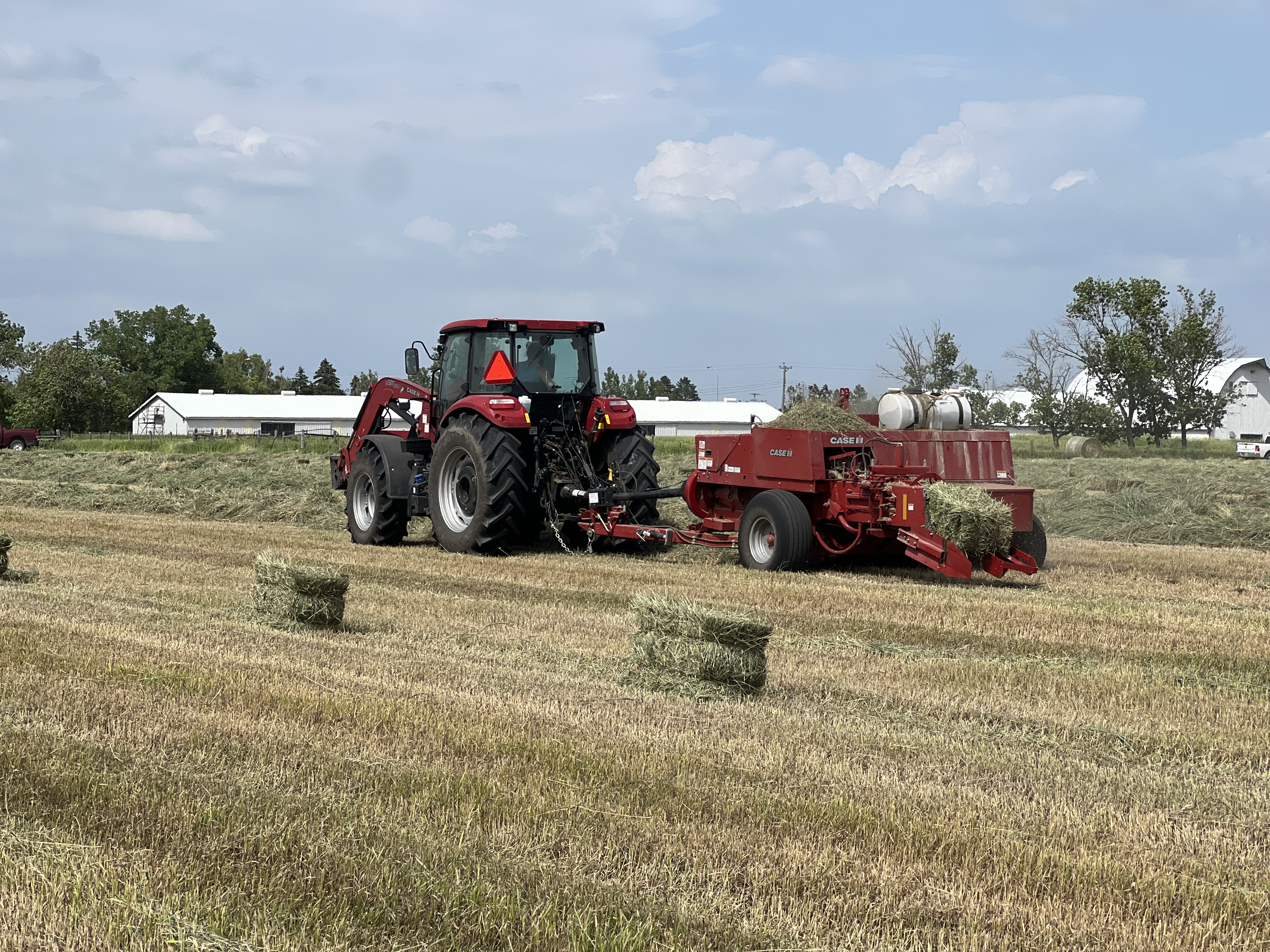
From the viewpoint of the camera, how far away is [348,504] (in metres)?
15.9

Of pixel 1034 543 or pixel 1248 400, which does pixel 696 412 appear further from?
pixel 1034 543

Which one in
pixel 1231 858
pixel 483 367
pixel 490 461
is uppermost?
pixel 483 367

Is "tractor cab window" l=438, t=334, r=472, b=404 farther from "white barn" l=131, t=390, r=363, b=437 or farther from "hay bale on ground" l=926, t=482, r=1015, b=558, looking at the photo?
"white barn" l=131, t=390, r=363, b=437

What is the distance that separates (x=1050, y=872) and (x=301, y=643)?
497 centimetres

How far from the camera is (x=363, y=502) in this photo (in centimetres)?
1573

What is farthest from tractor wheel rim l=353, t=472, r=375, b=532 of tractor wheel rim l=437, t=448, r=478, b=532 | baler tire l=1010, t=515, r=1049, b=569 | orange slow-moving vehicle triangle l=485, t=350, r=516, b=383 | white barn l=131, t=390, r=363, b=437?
white barn l=131, t=390, r=363, b=437

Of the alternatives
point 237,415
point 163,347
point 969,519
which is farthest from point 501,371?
point 163,347

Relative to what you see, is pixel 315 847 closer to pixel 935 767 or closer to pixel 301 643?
pixel 935 767

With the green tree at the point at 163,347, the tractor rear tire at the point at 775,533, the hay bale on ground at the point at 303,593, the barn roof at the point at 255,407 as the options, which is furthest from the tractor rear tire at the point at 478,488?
the green tree at the point at 163,347

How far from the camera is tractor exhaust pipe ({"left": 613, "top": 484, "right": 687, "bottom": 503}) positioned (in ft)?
44.3

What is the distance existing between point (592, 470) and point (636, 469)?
460mm

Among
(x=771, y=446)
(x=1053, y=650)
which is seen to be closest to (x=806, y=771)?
(x=1053, y=650)

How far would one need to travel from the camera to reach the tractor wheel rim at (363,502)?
15.6m

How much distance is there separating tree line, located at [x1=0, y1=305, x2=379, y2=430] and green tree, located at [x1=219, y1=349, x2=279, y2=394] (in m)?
0.09
